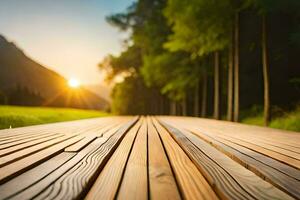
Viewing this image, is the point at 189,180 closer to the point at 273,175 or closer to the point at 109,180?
the point at 109,180

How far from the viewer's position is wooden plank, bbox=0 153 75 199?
176 cm

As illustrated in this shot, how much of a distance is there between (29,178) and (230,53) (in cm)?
1340

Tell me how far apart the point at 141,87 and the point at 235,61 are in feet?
79.9

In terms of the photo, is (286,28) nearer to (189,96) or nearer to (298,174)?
(189,96)

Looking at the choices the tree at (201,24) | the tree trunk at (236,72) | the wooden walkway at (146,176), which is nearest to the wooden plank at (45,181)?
the wooden walkway at (146,176)

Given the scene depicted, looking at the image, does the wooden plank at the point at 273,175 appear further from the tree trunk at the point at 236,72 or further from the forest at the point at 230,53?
the tree trunk at the point at 236,72

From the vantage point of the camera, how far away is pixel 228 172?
2.40 meters

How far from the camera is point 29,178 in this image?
2074mm

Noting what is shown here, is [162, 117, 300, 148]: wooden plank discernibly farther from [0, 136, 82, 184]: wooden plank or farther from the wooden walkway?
[0, 136, 82, 184]: wooden plank

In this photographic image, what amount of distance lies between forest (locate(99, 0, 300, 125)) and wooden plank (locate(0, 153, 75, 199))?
32.3 ft

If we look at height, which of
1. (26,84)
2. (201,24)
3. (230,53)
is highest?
(26,84)

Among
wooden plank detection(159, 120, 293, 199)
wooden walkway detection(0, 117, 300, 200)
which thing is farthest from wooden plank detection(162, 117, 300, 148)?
wooden plank detection(159, 120, 293, 199)

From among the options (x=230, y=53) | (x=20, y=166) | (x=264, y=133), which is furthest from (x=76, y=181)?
(x=230, y=53)

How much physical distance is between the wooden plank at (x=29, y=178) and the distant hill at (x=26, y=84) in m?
21.0
